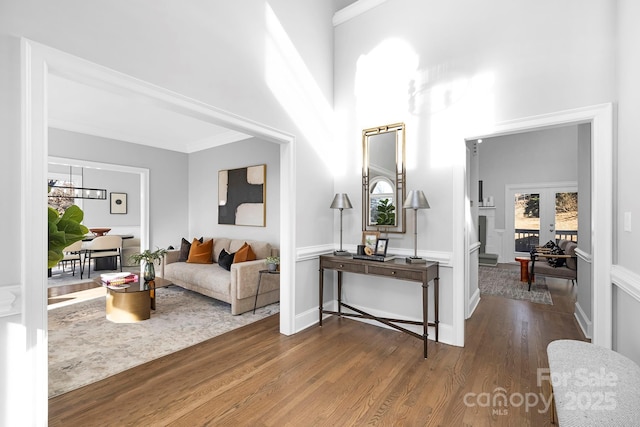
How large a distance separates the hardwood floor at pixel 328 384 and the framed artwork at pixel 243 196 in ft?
7.73

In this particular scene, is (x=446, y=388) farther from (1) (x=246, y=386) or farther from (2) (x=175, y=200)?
(2) (x=175, y=200)

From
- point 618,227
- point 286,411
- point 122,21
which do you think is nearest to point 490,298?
point 618,227

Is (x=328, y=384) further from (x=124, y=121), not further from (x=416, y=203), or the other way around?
(x=124, y=121)

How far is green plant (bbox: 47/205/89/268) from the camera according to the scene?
1.74 metres

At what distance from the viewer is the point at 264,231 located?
5141 millimetres

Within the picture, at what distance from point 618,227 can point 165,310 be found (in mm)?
4803

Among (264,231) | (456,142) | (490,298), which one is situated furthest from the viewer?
(264,231)

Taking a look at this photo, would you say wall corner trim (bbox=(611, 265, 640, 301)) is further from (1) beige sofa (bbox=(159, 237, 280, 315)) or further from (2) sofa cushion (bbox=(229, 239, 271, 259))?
(2) sofa cushion (bbox=(229, 239, 271, 259))

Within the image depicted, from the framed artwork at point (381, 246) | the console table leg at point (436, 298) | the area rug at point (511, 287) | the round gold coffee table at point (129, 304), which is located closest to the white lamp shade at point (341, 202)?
the framed artwork at point (381, 246)

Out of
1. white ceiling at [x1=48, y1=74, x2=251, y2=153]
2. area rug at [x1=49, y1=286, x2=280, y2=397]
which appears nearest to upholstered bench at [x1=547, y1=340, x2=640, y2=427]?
area rug at [x1=49, y1=286, x2=280, y2=397]

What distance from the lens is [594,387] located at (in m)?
1.35

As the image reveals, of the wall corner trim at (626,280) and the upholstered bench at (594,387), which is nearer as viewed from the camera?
the upholstered bench at (594,387)

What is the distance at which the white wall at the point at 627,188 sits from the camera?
1.86 meters

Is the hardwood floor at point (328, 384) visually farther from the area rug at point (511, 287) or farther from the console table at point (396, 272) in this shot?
the area rug at point (511, 287)
